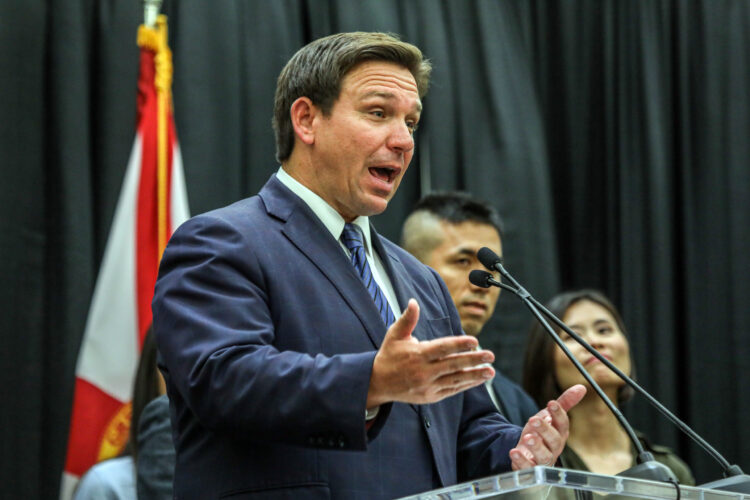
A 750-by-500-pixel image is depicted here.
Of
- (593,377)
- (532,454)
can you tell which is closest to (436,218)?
(593,377)

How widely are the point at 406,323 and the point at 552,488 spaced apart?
28 cm

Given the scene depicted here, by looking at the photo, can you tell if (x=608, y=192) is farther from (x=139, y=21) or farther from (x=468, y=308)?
(x=139, y=21)

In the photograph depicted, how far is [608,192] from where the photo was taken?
470 centimetres

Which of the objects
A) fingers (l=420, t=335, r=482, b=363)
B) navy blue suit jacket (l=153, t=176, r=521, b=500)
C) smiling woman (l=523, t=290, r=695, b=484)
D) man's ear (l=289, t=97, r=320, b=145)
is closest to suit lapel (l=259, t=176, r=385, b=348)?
navy blue suit jacket (l=153, t=176, r=521, b=500)

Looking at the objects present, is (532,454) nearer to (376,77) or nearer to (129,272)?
(376,77)

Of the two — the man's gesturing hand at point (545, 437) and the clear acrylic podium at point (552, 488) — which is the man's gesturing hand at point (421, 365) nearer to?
the clear acrylic podium at point (552, 488)

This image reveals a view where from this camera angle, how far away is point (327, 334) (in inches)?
63.7

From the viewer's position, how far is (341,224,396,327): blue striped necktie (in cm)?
175

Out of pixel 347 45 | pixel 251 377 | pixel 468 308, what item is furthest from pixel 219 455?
pixel 468 308

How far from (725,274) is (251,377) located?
363 centimetres

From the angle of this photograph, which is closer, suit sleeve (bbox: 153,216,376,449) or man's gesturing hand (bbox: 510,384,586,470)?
suit sleeve (bbox: 153,216,376,449)

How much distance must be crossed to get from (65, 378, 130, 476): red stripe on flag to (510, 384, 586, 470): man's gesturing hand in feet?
6.09

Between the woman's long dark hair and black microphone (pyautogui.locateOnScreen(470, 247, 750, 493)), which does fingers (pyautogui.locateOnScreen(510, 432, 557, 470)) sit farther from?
the woman's long dark hair

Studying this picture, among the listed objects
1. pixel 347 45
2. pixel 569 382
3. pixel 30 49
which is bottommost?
pixel 569 382
